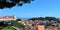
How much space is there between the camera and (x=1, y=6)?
801 cm

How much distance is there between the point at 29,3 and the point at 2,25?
132 cm

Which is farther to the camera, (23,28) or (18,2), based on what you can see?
(23,28)

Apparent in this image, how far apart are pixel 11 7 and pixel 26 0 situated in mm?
730

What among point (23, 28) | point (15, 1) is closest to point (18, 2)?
point (15, 1)

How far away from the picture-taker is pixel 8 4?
26.9 ft

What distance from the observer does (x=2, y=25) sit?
813 cm

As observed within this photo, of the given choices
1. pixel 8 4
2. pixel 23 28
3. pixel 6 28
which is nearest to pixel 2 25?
pixel 6 28

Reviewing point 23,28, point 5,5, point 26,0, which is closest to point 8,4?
point 5,5

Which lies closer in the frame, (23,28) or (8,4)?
(8,4)

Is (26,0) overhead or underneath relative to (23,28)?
overhead

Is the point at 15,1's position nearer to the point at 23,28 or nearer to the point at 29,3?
the point at 29,3

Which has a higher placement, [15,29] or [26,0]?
[26,0]

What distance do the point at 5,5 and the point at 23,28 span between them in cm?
163

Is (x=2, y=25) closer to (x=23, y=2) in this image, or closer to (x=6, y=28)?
(x=6, y=28)
